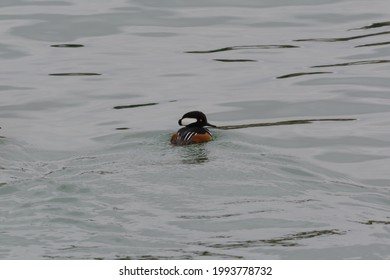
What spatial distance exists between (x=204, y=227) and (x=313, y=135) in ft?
16.5

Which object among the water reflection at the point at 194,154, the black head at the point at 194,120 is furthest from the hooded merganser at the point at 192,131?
the water reflection at the point at 194,154

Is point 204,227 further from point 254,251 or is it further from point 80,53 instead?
point 80,53

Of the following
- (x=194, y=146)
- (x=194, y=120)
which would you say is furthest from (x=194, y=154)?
(x=194, y=120)

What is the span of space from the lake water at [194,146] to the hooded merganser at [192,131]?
7.6 inches

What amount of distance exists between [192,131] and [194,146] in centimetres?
24

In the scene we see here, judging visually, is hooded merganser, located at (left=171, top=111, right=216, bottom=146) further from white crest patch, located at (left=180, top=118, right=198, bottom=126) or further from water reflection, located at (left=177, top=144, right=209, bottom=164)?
water reflection, located at (left=177, top=144, right=209, bottom=164)

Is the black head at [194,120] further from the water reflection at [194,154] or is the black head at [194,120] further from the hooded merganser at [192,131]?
the water reflection at [194,154]

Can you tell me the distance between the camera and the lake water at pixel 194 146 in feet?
36.1

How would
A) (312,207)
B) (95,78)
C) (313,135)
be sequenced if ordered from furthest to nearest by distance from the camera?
1. (95,78)
2. (313,135)
3. (312,207)

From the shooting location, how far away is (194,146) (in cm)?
1478

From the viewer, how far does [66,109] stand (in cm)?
1742

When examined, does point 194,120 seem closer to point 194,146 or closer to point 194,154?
point 194,146

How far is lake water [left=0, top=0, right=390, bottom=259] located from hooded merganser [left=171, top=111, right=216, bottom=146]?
0.63 feet
